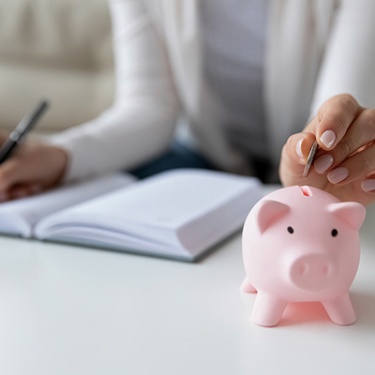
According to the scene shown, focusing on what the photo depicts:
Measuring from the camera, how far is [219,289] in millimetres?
533

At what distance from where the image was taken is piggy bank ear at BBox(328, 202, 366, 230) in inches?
17.0

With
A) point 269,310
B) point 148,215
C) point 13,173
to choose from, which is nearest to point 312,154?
point 269,310

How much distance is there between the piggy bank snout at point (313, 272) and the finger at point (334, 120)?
0.09 meters

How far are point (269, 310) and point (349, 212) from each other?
88 millimetres

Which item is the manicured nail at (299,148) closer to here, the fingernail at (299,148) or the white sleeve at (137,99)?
the fingernail at (299,148)

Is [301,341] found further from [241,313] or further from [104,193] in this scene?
[104,193]

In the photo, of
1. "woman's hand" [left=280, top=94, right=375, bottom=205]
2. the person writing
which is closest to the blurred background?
the person writing

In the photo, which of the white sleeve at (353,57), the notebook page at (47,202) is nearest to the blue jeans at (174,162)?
the notebook page at (47,202)

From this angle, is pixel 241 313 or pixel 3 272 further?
pixel 3 272

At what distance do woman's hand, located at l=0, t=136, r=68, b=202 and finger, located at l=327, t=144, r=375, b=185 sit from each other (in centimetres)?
44

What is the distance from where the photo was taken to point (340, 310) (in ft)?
1.49

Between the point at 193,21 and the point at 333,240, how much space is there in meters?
0.66

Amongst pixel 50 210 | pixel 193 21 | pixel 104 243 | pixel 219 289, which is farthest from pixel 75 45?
pixel 219 289

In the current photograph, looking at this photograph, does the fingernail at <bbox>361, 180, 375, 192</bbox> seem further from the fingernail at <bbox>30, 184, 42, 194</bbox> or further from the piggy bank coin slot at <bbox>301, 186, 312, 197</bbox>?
the fingernail at <bbox>30, 184, 42, 194</bbox>
